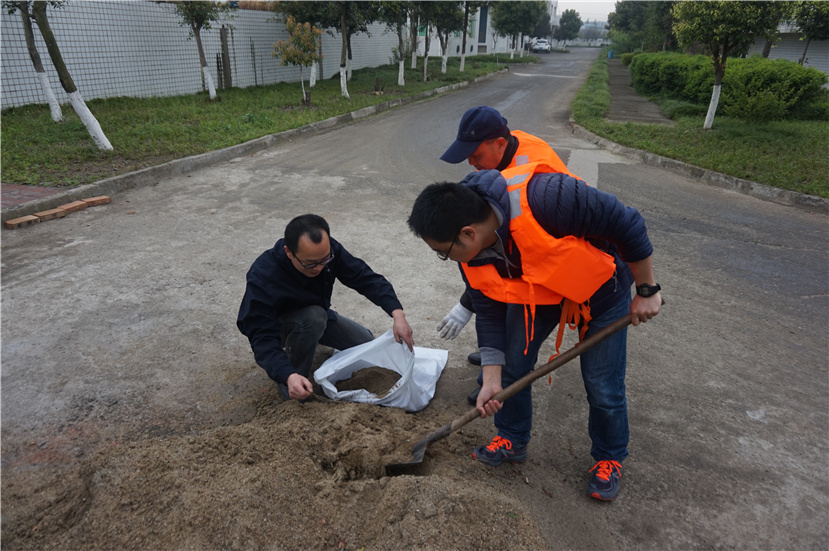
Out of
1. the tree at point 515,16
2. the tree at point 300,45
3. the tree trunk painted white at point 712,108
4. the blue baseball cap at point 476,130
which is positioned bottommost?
the tree trunk painted white at point 712,108

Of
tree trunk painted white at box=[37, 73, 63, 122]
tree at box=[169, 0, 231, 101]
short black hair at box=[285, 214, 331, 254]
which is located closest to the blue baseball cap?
short black hair at box=[285, 214, 331, 254]

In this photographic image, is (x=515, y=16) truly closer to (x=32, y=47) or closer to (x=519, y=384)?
(x=32, y=47)

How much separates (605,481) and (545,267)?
1068 millimetres

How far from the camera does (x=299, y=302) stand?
273cm

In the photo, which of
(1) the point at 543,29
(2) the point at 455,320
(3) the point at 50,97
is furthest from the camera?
(1) the point at 543,29

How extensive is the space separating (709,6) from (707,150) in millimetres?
2530

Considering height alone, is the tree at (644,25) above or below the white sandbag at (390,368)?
above

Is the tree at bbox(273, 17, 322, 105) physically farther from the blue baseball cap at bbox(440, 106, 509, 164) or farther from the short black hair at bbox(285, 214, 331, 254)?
the short black hair at bbox(285, 214, 331, 254)

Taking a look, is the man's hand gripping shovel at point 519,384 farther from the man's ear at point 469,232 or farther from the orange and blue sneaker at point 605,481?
the man's ear at point 469,232

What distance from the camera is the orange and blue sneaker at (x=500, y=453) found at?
2.37 meters

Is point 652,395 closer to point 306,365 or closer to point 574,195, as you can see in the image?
point 574,195

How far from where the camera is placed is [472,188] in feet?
6.04

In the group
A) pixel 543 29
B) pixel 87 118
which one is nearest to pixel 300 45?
pixel 87 118

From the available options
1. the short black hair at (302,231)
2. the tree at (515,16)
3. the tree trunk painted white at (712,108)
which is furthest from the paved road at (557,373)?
the tree at (515,16)
